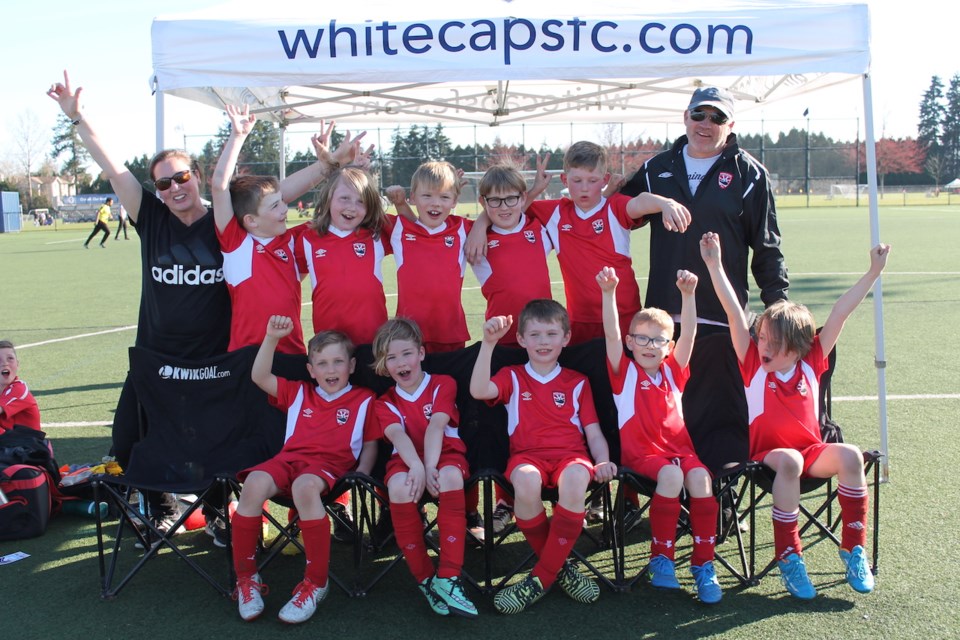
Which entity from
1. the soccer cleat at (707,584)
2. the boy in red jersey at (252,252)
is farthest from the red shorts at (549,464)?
the boy in red jersey at (252,252)

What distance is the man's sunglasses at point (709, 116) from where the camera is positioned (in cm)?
368

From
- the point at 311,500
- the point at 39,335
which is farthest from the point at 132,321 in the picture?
the point at 311,500

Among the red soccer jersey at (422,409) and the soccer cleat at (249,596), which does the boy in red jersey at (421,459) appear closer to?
the red soccer jersey at (422,409)

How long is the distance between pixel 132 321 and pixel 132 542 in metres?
6.55

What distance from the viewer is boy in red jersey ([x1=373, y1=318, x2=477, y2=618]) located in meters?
3.09

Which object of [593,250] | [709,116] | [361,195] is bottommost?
[593,250]

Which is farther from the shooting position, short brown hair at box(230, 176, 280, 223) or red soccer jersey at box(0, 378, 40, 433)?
red soccer jersey at box(0, 378, 40, 433)

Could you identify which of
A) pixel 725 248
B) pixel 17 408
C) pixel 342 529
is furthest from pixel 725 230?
pixel 17 408

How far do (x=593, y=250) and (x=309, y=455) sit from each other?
1.70m

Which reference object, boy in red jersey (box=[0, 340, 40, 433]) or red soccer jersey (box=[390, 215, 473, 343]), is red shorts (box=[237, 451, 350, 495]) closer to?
red soccer jersey (box=[390, 215, 473, 343])

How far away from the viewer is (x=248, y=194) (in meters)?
3.77

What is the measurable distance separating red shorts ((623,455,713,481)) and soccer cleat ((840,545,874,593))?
0.64 meters

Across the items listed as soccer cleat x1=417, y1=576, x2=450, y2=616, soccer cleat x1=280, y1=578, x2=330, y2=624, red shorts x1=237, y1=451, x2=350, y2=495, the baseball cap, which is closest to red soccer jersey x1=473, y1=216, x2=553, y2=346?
the baseball cap

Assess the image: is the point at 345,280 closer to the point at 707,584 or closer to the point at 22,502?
the point at 22,502
